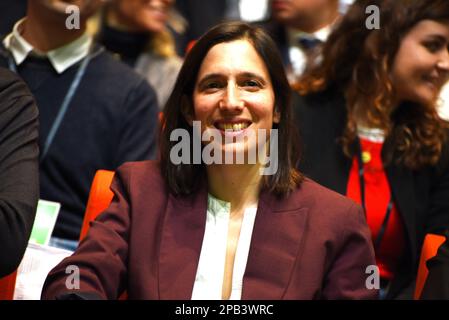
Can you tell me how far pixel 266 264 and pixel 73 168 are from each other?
90cm

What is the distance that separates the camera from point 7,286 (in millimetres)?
1928

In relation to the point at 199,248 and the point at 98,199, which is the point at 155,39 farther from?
the point at 199,248

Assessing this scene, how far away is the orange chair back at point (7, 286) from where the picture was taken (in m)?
1.92

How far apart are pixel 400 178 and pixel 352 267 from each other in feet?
2.27

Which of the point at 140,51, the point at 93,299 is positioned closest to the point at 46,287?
the point at 93,299

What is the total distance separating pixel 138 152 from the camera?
2461 millimetres

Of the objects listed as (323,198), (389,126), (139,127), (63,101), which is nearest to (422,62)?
(389,126)

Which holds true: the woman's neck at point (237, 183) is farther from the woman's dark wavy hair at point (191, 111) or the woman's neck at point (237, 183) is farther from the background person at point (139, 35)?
the background person at point (139, 35)

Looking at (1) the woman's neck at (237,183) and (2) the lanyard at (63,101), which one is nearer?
(1) the woman's neck at (237,183)

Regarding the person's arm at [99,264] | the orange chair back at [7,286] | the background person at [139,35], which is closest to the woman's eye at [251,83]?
the person's arm at [99,264]

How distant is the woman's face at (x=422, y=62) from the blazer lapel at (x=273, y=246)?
0.83 m

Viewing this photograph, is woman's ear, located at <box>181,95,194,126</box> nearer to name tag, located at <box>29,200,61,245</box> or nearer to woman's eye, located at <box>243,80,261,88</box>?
woman's eye, located at <box>243,80,261,88</box>

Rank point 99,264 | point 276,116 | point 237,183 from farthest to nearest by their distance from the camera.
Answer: point 276,116
point 237,183
point 99,264

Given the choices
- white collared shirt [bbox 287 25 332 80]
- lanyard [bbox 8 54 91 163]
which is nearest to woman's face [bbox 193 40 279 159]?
lanyard [bbox 8 54 91 163]
